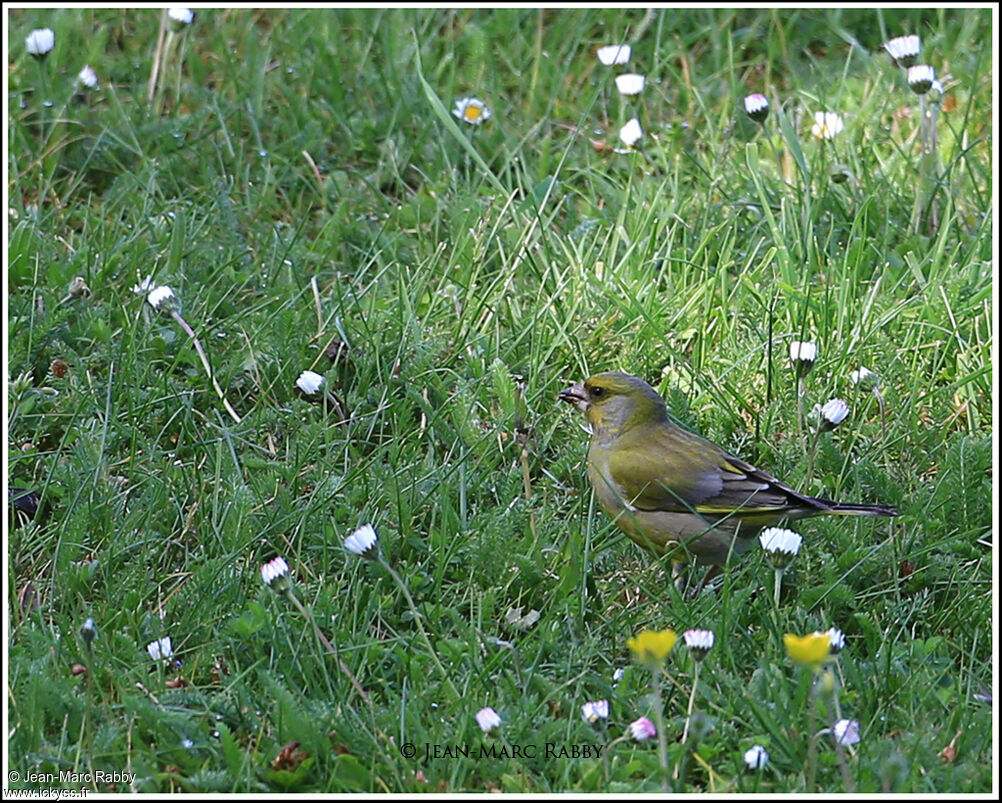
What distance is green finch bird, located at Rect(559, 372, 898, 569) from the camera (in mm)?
4035

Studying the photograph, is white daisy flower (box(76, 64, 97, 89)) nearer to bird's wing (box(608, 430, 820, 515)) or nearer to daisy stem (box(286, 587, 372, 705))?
bird's wing (box(608, 430, 820, 515))

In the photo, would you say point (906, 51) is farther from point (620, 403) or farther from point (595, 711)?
point (595, 711)

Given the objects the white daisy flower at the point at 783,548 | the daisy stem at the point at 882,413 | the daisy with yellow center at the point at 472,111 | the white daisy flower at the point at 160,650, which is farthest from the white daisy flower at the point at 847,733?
the daisy with yellow center at the point at 472,111

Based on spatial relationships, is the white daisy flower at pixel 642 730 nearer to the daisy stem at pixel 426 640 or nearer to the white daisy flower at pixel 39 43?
the daisy stem at pixel 426 640

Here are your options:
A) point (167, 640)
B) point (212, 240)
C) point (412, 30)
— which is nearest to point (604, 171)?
point (412, 30)

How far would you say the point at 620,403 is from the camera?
446 cm

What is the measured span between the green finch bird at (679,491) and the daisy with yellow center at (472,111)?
214 cm

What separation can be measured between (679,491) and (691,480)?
52 millimetres

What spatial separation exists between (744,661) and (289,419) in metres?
1.82

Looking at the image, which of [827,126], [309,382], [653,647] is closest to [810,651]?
[653,647]

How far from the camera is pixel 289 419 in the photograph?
15.3 ft

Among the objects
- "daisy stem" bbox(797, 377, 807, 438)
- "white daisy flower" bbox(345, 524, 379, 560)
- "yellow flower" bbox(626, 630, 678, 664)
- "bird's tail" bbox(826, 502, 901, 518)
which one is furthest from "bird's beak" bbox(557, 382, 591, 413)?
"yellow flower" bbox(626, 630, 678, 664)

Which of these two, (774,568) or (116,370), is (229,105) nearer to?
(116,370)

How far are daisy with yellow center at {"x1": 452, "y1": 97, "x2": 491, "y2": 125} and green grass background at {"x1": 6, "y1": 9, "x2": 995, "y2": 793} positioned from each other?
113 mm
